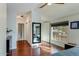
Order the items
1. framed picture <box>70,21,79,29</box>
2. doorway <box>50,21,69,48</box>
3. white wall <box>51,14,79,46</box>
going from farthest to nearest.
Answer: framed picture <box>70,21,79,29</box>
white wall <box>51,14,79,46</box>
doorway <box>50,21,69,48</box>

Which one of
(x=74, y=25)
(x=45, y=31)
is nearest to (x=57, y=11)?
(x=45, y=31)

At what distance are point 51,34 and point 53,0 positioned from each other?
243 centimetres

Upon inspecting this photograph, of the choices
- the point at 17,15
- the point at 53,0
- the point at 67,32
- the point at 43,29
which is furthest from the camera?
the point at 67,32

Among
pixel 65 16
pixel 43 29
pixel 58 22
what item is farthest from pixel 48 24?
pixel 65 16

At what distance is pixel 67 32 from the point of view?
323 cm

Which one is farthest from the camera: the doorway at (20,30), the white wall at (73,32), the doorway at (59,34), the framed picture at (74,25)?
the framed picture at (74,25)

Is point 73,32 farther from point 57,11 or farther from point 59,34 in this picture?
point 57,11

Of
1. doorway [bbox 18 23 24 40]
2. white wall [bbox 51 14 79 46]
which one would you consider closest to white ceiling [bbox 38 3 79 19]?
white wall [bbox 51 14 79 46]

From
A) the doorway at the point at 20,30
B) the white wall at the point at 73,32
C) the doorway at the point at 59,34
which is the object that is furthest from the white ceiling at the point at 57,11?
the doorway at the point at 20,30

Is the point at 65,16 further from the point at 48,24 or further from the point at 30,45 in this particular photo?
the point at 30,45

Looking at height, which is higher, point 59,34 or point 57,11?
point 57,11

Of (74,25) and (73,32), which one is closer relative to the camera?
(74,25)

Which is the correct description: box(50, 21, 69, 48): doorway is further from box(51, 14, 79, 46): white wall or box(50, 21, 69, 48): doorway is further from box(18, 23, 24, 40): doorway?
box(18, 23, 24, 40): doorway

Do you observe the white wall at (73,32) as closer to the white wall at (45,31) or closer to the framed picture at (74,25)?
the framed picture at (74,25)
